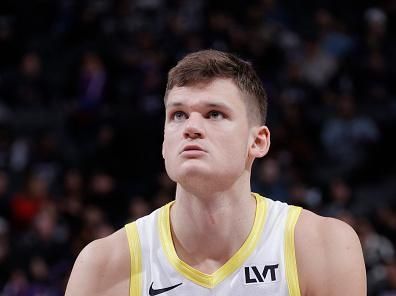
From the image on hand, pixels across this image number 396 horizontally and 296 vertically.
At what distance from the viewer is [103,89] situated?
13742 millimetres

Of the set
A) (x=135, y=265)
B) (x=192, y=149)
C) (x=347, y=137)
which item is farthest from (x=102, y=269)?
(x=347, y=137)

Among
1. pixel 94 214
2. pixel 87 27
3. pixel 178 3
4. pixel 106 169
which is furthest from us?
pixel 178 3

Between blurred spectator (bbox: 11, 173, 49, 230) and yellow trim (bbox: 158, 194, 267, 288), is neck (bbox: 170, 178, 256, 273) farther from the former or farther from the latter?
blurred spectator (bbox: 11, 173, 49, 230)

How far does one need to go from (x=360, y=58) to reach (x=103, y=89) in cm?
414

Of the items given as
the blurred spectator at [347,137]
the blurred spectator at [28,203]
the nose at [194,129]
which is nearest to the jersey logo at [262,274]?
the nose at [194,129]

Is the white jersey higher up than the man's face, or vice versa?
the man's face

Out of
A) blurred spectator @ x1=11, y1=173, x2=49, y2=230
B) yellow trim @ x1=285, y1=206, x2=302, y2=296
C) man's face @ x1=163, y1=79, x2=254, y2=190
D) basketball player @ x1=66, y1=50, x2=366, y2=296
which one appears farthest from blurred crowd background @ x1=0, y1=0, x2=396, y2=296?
man's face @ x1=163, y1=79, x2=254, y2=190

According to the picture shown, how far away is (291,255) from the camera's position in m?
4.23

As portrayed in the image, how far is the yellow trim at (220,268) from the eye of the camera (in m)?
4.24

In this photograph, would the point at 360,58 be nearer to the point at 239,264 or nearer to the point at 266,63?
the point at 266,63

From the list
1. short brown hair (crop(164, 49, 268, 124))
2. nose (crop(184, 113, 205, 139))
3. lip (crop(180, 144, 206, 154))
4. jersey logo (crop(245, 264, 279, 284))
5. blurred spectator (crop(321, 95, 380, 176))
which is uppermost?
blurred spectator (crop(321, 95, 380, 176))

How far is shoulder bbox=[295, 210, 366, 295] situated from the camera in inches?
160

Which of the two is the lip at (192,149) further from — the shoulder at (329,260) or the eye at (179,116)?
the shoulder at (329,260)

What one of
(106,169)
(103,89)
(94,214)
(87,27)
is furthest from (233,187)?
(87,27)
